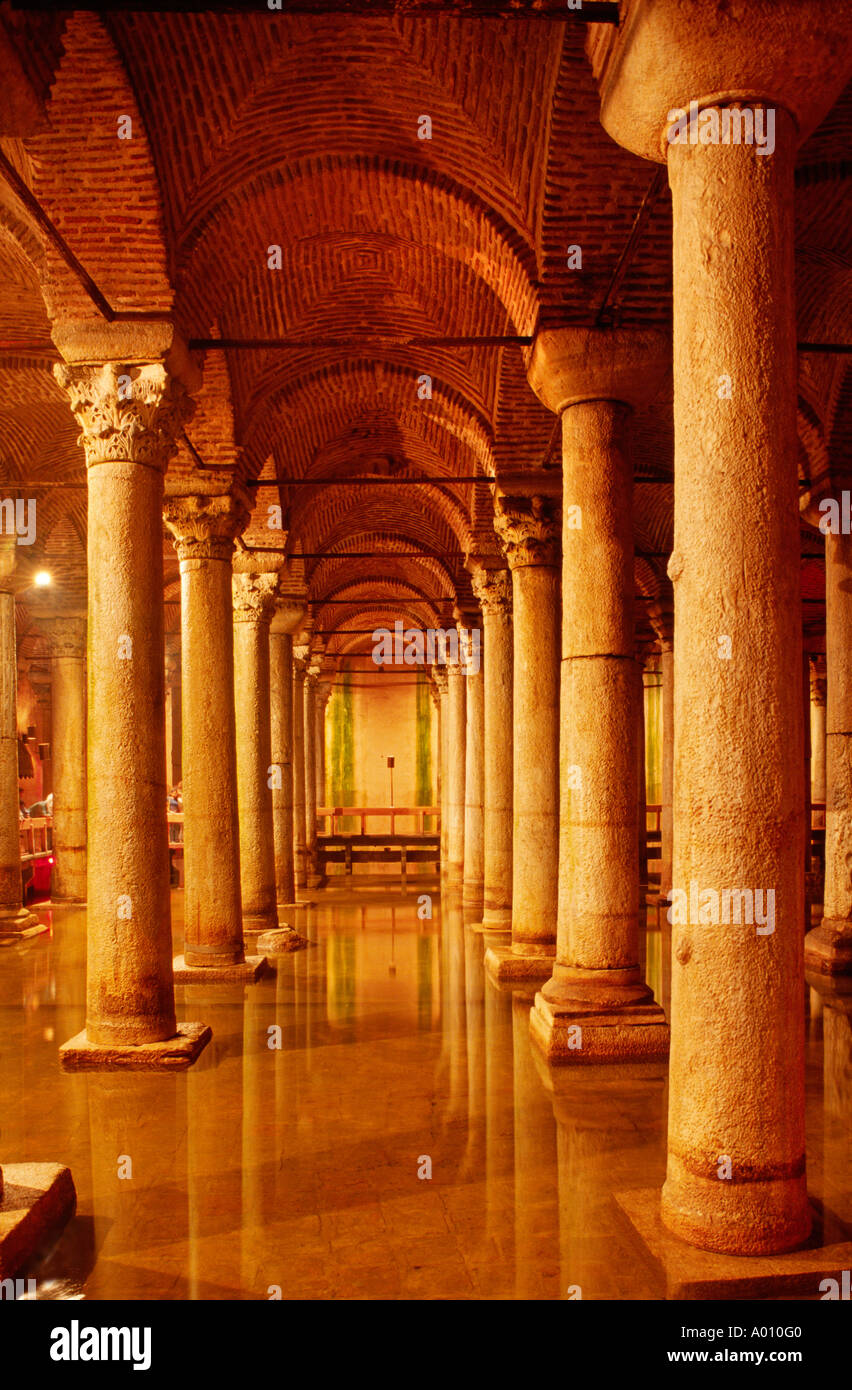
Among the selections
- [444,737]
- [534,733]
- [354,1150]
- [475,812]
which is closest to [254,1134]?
[354,1150]

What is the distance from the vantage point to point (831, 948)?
34.1 feet

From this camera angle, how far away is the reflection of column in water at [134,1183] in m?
4.14

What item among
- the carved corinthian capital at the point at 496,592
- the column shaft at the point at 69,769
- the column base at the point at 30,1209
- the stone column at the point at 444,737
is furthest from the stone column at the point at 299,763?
the column base at the point at 30,1209

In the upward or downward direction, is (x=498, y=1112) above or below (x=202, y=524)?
below

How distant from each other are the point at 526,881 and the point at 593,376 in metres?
4.61

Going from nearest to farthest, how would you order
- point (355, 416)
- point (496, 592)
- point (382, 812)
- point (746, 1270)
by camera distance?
point (746, 1270) < point (355, 416) < point (496, 592) < point (382, 812)

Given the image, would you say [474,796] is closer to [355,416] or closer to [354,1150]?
[355,416]

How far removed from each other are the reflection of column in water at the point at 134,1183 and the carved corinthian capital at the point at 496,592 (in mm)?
7726

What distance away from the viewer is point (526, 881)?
10.0m

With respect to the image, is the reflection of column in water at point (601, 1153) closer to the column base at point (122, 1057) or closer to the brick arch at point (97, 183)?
the column base at point (122, 1057)

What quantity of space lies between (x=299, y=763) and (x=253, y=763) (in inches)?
298

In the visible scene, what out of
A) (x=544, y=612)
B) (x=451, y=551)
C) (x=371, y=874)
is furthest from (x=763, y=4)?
(x=371, y=874)

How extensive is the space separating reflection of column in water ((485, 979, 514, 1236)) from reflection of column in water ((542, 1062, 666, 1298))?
251mm

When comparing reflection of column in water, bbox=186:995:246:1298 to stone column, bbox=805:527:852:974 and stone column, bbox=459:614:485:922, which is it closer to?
stone column, bbox=805:527:852:974
